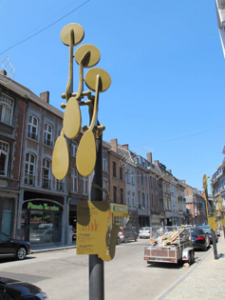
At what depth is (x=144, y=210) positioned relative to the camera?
1592 inches

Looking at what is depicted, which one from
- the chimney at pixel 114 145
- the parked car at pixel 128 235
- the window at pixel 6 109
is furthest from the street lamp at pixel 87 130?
the chimney at pixel 114 145

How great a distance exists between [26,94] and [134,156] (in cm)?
2464

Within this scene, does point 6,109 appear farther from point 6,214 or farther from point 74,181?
point 74,181

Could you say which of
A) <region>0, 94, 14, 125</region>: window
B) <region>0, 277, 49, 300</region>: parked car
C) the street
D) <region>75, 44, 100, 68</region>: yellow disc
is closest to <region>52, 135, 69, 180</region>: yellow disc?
<region>75, 44, 100, 68</region>: yellow disc

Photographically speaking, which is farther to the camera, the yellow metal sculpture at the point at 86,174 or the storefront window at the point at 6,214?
the storefront window at the point at 6,214

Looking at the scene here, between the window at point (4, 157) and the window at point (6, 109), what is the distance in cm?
179

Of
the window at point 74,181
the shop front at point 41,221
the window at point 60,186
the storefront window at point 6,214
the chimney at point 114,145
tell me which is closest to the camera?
the storefront window at point 6,214

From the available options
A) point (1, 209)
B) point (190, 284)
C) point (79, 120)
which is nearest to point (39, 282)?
point (190, 284)

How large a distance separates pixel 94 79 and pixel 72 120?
67cm

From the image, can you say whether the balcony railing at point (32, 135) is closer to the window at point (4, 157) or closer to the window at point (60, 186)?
the window at point (4, 157)

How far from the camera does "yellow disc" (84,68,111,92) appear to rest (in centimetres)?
276

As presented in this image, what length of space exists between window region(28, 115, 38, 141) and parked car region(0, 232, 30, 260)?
385 inches

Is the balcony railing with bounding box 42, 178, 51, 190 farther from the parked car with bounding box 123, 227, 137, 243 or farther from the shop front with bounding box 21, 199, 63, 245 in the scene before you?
the parked car with bounding box 123, 227, 137, 243

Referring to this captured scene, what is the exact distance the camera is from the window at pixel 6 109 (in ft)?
59.2
